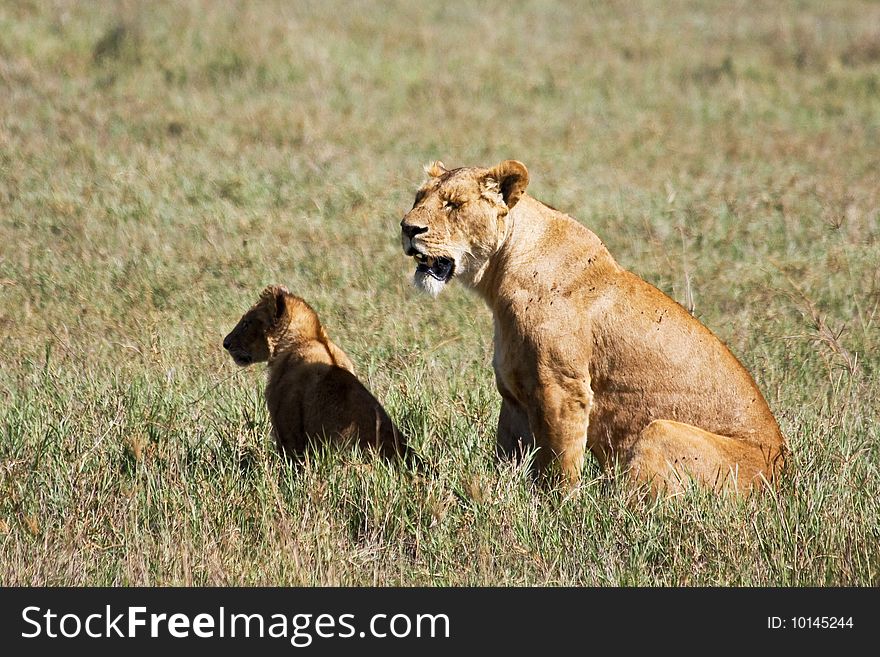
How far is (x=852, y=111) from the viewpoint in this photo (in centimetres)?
1661

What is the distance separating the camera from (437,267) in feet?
18.3

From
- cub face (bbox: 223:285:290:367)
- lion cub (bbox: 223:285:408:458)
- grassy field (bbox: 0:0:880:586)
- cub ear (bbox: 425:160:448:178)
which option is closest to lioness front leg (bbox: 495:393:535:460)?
grassy field (bbox: 0:0:880:586)

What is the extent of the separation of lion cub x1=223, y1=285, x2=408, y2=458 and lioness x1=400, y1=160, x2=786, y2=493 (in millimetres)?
645

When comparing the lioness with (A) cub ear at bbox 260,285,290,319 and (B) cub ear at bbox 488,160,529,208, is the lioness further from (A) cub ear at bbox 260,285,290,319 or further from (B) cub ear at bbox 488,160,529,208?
(A) cub ear at bbox 260,285,290,319

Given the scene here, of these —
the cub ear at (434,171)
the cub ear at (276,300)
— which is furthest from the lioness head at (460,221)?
the cub ear at (276,300)

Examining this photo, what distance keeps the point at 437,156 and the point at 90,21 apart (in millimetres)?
5881

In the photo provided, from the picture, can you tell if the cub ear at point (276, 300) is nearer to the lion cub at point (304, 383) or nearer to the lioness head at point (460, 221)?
the lion cub at point (304, 383)

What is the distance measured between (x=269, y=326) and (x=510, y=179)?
5.41 feet

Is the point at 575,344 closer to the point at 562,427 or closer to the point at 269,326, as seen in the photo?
the point at 562,427

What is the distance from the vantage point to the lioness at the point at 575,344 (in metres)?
5.46

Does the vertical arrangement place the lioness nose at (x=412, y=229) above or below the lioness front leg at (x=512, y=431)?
above

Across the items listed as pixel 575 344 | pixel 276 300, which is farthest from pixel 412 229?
pixel 276 300
